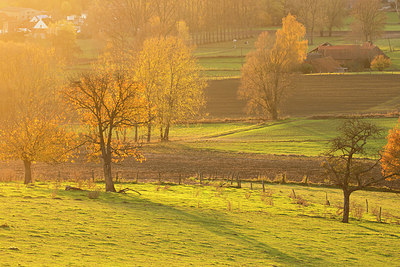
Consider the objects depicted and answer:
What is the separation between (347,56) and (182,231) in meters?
129

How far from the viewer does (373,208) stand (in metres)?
43.1

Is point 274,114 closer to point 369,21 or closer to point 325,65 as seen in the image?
point 325,65

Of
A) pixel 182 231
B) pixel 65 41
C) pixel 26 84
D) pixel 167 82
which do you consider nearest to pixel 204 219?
pixel 182 231

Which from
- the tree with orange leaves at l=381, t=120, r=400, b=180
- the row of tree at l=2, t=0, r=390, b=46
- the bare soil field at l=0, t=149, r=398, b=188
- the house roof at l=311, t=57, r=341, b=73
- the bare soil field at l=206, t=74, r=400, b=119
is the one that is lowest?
the bare soil field at l=0, t=149, r=398, b=188

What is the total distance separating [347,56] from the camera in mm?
148250

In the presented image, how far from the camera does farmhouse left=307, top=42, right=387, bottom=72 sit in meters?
142

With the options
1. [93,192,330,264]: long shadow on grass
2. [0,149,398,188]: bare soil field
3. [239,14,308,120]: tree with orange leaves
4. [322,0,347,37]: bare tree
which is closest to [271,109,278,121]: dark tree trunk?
[239,14,308,120]: tree with orange leaves

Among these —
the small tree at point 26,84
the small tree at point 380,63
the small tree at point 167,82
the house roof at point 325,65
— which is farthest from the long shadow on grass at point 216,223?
the small tree at point 380,63

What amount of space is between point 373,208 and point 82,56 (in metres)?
137

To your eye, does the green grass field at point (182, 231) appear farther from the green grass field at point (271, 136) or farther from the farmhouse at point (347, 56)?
the farmhouse at point (347, 56)

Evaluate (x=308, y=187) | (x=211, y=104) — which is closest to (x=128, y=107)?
(x=308, y=187)

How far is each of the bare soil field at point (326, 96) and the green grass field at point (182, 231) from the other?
187 feet

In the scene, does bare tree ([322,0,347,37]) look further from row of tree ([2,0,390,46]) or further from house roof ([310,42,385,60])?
house roof ([310,42,385,60])

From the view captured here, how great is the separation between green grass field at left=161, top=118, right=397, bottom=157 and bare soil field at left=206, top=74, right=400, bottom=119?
881cm
